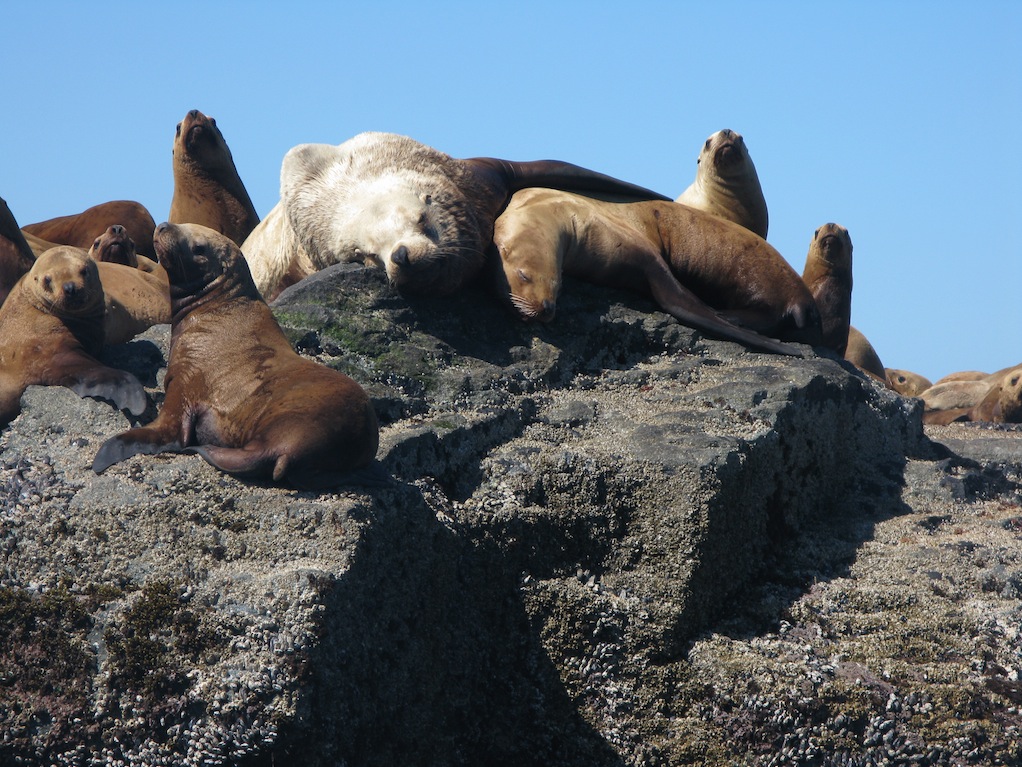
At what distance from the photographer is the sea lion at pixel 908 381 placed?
635 inches

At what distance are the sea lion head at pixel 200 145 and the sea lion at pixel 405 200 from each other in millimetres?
2691

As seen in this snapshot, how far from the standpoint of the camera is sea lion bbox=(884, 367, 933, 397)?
1614cm

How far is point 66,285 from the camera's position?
21.1 ft

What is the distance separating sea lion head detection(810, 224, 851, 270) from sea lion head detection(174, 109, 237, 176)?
15.5ft

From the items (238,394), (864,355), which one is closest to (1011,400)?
(864,355)

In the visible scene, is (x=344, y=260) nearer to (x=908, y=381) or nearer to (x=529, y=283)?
(x=529, y=283)

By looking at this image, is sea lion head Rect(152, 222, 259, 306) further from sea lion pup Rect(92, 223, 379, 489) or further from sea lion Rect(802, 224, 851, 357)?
sea lion Rect(802, 224, 851, 357)

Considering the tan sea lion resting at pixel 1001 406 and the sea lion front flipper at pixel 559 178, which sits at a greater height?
the tan sea lion resting at pixel 1001 406

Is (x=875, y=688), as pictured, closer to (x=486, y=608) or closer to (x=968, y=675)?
(x=968, y=675)

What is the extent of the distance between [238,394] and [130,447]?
44 centimetres

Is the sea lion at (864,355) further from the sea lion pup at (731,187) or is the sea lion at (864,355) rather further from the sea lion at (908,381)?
the sea lion pup at (731,187)

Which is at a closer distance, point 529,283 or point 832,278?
point 529,283

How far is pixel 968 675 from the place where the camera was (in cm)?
439

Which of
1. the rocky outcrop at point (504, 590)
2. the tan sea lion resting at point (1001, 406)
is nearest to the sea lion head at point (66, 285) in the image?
the rocky outcrop at point (504, 590)
